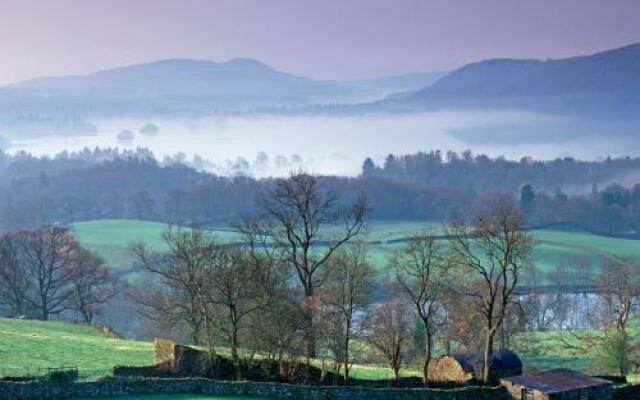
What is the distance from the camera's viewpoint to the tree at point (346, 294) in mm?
44938

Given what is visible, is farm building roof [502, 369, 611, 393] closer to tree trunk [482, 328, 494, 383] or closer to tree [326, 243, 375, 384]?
tree trunk [482, 328, 494, 383]

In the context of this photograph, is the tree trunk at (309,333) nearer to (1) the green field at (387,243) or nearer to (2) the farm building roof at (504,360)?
(2) the farm building roof at (504,360)

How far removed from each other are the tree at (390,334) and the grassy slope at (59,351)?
38.7ft

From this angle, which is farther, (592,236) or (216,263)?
(592,236)

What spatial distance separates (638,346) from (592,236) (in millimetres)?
91197

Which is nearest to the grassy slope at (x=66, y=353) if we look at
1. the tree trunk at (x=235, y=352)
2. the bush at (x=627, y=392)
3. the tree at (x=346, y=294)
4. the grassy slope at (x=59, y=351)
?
the grassy slope at (x=59, y=351)

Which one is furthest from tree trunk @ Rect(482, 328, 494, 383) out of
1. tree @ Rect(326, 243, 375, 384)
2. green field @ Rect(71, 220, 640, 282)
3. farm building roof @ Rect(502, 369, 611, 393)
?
green field @ Rect(71, 220, 640, 282)

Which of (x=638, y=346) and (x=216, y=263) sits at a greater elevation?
(x=216, y=263)

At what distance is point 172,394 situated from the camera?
135ft

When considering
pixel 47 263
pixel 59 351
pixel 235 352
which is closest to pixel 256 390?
pixel 235 352

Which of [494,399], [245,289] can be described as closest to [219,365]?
[245,289]

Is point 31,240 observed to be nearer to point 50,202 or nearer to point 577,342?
point 577,342

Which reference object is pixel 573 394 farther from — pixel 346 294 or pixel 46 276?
pixel 46 276

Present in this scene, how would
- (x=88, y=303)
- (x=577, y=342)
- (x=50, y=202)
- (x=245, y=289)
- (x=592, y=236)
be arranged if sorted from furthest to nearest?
(x=50, y=202), (x=592, y=236), (x=88, y=303), (x=577, y=342), (x=245, y=289)
